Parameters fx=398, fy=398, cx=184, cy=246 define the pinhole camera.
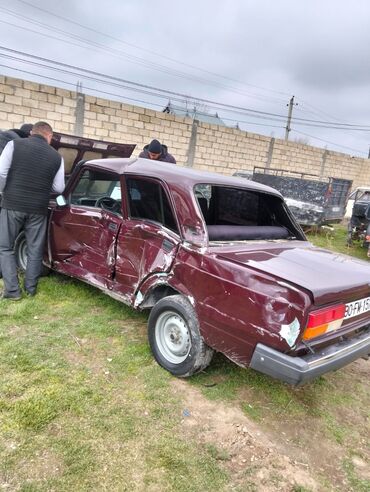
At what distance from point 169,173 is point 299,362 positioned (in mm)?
1774

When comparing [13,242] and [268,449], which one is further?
[13,242]

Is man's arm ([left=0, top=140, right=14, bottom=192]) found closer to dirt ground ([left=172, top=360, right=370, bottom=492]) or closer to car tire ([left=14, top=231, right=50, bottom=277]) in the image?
car tire ([left=14, top=231, right=50, bottom=277])

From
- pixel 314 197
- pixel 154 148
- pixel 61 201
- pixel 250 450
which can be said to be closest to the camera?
pixel 250 450

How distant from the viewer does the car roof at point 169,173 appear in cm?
318

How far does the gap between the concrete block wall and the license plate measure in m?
7.72

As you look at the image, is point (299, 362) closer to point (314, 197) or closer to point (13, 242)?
point (13, 242)

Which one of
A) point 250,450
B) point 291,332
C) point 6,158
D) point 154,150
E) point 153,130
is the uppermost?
point 153,130

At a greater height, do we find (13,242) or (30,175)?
(30,175)

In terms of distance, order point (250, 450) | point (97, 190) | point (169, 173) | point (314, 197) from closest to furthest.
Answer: point (250, 450) → point (169, 173) → point (97, 190) → point (314, 197)

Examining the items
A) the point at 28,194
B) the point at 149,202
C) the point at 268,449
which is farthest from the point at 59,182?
the point at 268,449

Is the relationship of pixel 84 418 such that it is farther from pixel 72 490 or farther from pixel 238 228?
pixel 238 228

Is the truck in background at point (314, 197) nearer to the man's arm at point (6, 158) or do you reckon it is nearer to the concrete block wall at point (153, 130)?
the concrete block wall at point (153, 130)

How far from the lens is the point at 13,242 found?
4.05 metres

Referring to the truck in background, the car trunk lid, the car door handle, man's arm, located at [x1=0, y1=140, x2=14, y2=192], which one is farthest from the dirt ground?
the truck in background
